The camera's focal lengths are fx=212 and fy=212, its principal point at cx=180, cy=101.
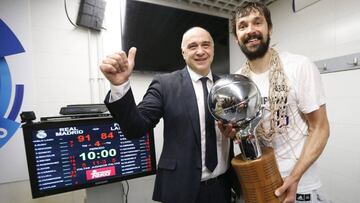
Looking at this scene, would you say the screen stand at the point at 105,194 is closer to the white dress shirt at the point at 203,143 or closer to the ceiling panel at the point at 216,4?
the white dress shirt at the point at 203,143

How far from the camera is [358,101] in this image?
4.46 ft

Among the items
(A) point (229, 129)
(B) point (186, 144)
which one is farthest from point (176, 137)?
(A) point (229, 129)

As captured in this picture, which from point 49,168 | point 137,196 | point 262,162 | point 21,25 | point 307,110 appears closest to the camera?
point 262,162

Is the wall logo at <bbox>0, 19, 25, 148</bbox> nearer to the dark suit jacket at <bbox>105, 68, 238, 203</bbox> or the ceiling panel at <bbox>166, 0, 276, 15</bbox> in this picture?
the dark suit jacket at <bbox>105, 68, 238, 203</bbox>

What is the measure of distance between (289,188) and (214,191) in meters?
0.30

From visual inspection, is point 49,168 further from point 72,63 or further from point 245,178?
point 245,178

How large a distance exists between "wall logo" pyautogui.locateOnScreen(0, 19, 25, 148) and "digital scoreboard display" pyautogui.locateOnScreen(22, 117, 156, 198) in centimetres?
39

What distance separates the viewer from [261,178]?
2.32 feet

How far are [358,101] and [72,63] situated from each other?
194 cm

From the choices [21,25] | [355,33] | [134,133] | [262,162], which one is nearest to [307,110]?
[262,162]

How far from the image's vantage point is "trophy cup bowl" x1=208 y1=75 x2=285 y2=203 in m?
0.70

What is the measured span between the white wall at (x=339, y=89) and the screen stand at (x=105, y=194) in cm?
145

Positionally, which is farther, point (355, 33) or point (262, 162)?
point (355, 33)

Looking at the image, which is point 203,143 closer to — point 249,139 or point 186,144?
point 186,144
